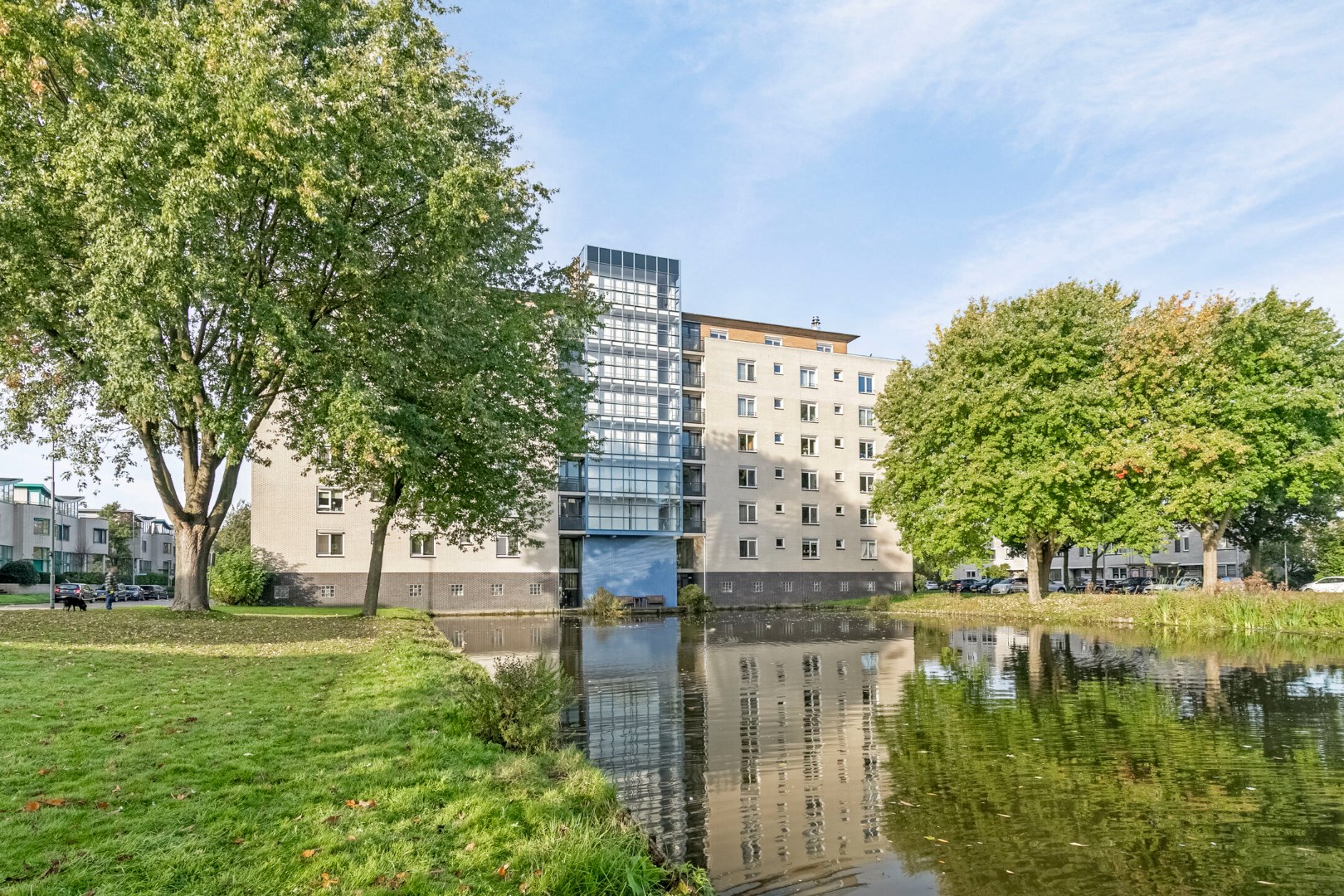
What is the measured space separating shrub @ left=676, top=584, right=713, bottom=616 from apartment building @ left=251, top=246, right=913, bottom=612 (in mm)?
3459

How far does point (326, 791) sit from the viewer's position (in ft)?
21.2

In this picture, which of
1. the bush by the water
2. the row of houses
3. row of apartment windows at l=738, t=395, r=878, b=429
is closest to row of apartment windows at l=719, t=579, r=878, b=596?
row of apartment windows at l=738, t=395, r=878, b=429

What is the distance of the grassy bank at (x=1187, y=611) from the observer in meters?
25.9

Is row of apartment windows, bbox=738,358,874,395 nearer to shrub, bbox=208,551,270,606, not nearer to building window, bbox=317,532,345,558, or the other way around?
building window, bbox=317,532,345,558

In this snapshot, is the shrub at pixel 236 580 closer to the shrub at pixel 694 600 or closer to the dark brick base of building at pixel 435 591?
the dark brick base of building at pixel 435 591

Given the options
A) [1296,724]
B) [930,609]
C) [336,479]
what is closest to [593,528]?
[930,609]

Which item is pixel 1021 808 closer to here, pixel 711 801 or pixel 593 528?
pixel 711 801

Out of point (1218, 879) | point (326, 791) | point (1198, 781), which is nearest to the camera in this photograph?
point (1218, 879)

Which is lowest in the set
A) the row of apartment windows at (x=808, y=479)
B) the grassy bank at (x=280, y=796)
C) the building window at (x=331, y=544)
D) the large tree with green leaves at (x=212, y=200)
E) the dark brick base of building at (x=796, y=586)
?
the dark brick base of building at (x=796, y=586)

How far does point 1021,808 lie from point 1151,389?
31478 mm

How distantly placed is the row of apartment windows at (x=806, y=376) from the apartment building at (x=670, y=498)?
0.10m

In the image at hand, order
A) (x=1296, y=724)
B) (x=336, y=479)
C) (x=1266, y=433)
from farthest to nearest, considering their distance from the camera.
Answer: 1. (x=1266, y=433)
2. (x=336, y=479)
3. (x=1296, y=724)

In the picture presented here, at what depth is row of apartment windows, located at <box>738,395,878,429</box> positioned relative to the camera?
57.5m

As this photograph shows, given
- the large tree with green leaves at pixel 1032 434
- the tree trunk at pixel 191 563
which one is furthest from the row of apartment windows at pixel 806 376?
the tree trunk at pixel 191 563
